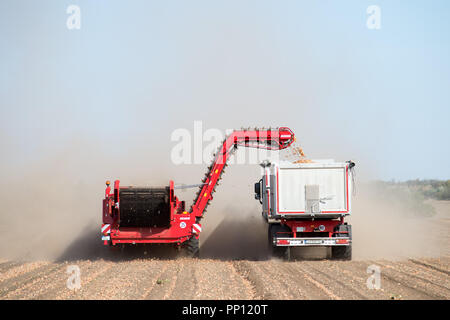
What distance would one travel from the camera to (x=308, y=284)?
42.2ft

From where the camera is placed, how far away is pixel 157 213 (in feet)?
59.4

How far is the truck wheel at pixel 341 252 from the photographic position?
1812 cm

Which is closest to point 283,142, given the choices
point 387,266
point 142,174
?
point 387,266

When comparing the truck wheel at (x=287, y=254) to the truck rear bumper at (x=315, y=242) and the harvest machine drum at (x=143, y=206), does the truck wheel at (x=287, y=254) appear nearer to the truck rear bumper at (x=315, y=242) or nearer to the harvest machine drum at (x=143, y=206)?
the truck rear bumper at (x=315, y=242)

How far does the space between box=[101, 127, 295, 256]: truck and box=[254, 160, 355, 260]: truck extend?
91.3 inches

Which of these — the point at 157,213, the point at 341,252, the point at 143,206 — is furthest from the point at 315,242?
the point at 143,206

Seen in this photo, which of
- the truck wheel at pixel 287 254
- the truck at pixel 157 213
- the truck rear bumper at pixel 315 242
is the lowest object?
the truck wheel at pixel 287 254

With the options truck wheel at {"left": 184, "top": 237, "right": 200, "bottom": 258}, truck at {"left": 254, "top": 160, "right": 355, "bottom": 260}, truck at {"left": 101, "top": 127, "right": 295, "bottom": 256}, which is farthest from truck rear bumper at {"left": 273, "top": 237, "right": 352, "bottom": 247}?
truck at {"left": 101, "top": 127, "right": 295, "bottom": 256}

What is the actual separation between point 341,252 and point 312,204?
1.91 meters

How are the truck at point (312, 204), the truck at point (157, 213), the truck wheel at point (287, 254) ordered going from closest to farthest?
1. the truck at point (312, 204)
2. the truck at point (157, 213)
3. the truck wheel at point (287, 254)

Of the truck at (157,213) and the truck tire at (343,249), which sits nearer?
the truck at (157,213)

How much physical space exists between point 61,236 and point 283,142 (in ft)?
31.0

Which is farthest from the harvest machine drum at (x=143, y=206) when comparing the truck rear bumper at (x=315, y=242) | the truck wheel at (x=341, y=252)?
the truck wheel at (x=341, y=252)

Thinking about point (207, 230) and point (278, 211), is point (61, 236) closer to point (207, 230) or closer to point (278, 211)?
point (207, 230)
